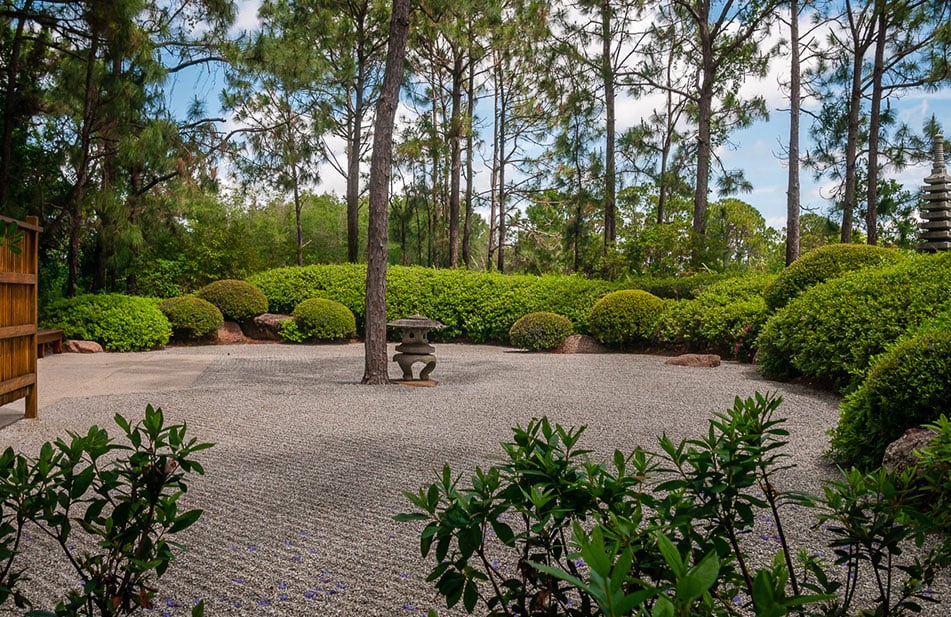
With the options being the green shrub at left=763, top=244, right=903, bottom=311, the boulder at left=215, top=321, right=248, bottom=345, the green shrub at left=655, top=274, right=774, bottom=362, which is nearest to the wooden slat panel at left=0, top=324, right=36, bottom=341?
the boulder at left=215, top=321, right=248, bottom=345

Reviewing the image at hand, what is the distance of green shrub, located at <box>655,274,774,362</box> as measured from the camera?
864 centimetres

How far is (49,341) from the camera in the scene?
8.96 meters

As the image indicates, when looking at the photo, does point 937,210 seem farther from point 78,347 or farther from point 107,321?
point 78,347

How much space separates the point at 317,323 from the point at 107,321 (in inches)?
132

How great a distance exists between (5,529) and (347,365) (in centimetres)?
735

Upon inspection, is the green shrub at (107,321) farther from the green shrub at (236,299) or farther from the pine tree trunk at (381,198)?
the pine tree trunk at (381,198)

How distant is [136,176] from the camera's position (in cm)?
1196

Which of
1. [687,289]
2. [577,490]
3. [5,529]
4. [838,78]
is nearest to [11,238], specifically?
[5,529]

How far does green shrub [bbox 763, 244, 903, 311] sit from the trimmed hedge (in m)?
3.82

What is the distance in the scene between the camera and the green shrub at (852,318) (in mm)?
5238

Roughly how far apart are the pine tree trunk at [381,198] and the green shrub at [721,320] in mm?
4972

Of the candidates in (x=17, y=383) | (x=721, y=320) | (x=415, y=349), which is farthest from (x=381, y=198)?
(x=721, y=320)

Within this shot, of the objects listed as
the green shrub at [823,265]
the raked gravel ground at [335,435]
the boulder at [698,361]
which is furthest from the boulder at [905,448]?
the green shrub at [823,265]

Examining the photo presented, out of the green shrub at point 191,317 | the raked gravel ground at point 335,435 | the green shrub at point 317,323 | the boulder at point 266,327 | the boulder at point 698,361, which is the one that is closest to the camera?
the raked gravel ground at point 335,435
